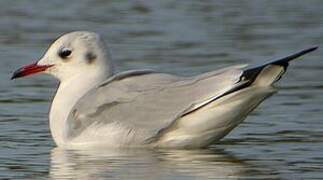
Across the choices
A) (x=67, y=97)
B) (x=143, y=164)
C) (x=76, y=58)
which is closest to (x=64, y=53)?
(x=76, y=58)

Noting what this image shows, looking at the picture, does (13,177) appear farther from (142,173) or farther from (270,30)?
(270,30)

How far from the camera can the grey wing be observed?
10.7m

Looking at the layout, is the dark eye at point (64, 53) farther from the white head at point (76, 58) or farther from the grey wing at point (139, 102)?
the grey wing at point (139, 102)

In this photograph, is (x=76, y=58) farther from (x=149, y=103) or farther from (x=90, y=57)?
(x=149, y=103)

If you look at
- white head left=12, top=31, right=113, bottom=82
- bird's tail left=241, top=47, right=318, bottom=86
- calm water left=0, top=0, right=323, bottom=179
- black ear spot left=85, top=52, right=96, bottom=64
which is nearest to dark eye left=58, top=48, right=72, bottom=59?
white head left=12, top=31, right=113, bottom=82

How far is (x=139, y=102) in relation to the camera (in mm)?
10914

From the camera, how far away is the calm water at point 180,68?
10234mm

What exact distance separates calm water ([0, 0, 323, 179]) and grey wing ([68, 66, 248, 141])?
220 mm

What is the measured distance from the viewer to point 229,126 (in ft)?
35.4

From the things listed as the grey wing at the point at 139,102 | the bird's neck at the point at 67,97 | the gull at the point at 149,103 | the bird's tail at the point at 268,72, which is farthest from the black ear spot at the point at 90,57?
the bird's tail at the point at 268,72

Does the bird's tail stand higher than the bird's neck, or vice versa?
the bird's tail

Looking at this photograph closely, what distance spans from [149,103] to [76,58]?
0.85 metres

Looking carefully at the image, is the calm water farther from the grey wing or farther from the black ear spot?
the black ear spot

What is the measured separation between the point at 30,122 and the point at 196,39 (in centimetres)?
389
